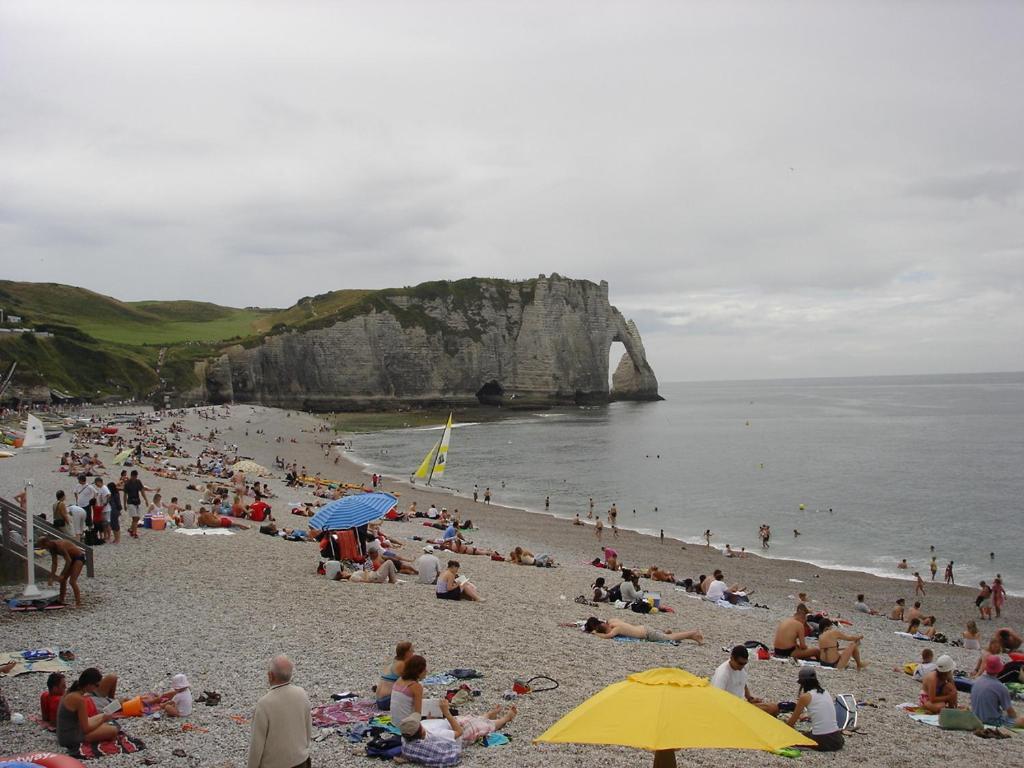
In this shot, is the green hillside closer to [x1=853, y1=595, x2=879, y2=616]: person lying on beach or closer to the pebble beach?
the pebble beach

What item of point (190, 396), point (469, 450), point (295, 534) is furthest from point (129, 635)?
point (190, 396)

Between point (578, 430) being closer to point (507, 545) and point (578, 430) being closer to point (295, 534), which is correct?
point (507, 545)

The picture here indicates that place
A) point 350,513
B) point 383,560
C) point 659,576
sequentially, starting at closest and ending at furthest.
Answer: point 383,560
point 350,513
point 659,576

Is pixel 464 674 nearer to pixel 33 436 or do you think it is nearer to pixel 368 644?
pixel 368 644

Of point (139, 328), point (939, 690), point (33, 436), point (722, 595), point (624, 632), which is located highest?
point (139, 328)

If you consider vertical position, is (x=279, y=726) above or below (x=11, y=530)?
below

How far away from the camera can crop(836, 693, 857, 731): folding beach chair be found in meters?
8.00

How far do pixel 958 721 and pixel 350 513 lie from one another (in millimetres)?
10503

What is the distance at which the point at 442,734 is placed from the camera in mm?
6586

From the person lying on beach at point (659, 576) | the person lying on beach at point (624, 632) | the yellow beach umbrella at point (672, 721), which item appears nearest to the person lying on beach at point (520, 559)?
the person lying on beach at point (659, 576)

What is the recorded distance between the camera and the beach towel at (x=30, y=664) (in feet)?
25.5

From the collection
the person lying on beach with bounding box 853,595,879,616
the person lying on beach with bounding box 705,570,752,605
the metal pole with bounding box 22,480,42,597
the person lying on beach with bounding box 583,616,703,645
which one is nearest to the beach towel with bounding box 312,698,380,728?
the person lying on beach with bounding box 583,616,703,645

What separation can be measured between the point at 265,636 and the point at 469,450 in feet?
165

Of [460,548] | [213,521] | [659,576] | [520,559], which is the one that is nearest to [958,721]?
[659,576]
